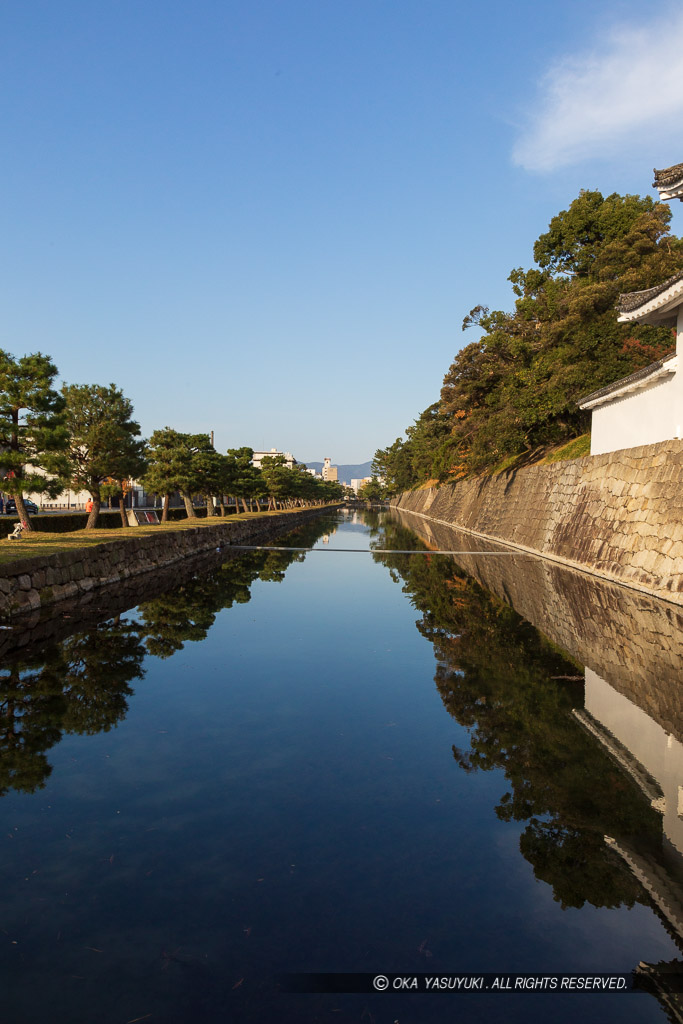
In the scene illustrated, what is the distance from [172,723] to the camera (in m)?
6.46

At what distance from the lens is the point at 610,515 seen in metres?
20.7

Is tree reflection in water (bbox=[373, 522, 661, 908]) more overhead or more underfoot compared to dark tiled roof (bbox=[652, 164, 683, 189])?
more underfoot

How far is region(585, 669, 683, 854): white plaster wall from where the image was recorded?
4543mm

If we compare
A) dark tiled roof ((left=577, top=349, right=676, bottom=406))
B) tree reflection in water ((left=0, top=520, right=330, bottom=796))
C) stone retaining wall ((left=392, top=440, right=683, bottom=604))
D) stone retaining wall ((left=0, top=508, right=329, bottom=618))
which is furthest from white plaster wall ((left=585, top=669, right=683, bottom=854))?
dark tiled roof ((left=577, top=349, right=676, bottom=406))

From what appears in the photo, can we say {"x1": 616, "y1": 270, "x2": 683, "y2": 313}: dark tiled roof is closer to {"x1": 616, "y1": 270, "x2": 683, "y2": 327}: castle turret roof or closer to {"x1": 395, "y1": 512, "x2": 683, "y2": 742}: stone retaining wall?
{"x1": 616, "y1": 270, "x2": 683, "y2": 327}: castle turret roof

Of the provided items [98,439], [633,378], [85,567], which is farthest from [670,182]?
[98,439]

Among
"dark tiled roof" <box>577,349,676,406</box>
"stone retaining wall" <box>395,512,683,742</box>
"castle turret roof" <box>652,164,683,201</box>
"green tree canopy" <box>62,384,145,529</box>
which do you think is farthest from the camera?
"green tree canopy" <box>62,384,145,529</box>

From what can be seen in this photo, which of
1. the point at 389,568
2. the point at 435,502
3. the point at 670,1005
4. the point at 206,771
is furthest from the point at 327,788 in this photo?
the point at 435,502

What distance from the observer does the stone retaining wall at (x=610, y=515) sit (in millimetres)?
15953

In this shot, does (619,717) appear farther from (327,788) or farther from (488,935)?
(488,935)

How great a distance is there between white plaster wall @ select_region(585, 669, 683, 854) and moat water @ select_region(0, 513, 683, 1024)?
0.11ft

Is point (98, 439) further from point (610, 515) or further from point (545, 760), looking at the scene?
point (545, 760)

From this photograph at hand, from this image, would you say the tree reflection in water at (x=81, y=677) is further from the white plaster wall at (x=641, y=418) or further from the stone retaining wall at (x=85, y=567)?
the white plaster wall at (x=641, y=418)

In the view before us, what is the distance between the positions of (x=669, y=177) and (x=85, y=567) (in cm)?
1795
